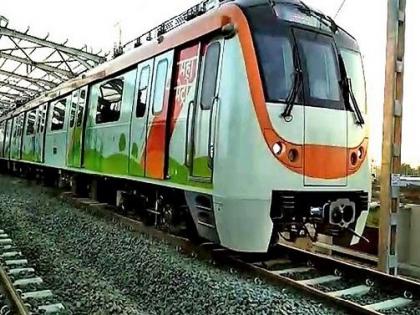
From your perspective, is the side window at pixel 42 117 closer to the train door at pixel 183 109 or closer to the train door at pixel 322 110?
the train door at pixel 183 109

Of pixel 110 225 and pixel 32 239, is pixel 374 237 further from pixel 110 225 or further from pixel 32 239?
pixel 32 239

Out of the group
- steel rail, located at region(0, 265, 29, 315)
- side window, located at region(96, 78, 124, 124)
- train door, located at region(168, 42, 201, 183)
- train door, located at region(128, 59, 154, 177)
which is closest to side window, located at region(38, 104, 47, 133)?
side window, located at region(96, 78, 124, 124)

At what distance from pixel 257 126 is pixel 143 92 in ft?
9.31

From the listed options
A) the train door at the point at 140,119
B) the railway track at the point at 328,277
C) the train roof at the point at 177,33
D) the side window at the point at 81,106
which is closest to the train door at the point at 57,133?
the side window at the point at 81,106

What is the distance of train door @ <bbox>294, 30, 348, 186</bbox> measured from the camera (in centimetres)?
570

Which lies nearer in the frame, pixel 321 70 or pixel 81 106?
pixel 321 70

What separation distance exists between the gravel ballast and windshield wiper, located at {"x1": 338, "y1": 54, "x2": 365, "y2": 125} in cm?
224

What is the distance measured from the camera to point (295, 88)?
5605mm

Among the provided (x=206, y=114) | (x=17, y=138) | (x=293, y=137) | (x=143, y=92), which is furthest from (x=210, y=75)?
(x=17, y=138)

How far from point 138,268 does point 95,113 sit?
16.4 feet

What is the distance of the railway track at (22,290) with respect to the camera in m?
4.32

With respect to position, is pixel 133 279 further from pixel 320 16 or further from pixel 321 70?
pixel 320 16

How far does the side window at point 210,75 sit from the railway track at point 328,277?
5.89 ft

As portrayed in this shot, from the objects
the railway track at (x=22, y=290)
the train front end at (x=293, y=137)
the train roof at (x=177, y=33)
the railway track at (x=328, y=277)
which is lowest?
the railway track at (x=22, y=290)
